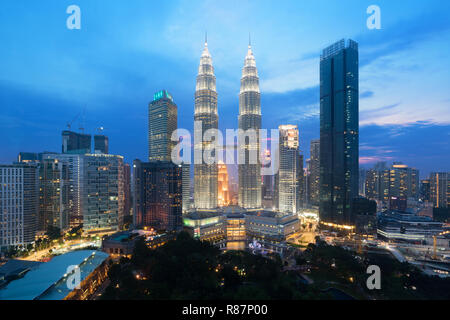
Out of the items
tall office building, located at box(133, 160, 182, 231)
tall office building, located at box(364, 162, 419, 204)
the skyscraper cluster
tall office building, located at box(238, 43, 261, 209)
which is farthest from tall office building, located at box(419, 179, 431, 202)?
tall office building, located at box(133, 160, 182, 231)

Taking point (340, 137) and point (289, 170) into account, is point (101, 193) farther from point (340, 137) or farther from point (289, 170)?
point (340, 137)

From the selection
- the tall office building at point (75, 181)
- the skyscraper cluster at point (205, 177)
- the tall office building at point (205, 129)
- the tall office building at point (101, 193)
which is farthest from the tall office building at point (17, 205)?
the tall office building at point (205, 129)

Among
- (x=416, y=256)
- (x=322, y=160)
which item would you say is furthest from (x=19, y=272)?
(x=322, y=160)

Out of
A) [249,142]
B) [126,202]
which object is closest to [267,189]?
[249,142]

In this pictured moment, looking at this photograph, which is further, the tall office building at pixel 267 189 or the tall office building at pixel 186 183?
the tall office building at pixel 267 189

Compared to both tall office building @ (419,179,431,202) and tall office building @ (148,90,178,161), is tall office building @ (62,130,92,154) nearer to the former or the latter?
tall office building @ (148,90,178,161)

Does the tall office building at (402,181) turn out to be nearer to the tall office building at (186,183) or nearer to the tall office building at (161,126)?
the tall office building at (186,183)
